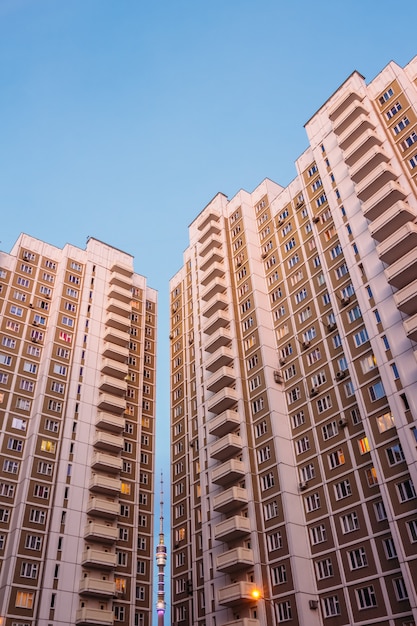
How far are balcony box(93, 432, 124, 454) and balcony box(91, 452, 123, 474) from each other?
907 millimetres

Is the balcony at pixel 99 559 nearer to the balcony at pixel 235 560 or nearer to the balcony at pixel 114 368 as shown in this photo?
the balcony at pixel 235 560

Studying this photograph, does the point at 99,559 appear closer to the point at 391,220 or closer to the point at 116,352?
the point at 116,352

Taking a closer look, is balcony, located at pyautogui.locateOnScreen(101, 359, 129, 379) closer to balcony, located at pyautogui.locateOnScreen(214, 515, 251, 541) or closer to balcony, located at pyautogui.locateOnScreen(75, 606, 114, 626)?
balcony, located at pyautogui.locateOnScreen(214, 515, 251, 541)

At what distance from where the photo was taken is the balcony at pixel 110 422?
62.2m

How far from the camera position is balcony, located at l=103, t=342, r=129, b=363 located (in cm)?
6819

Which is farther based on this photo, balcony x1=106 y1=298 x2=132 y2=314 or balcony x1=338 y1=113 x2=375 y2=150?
balcony x1=106 y1=298 x2=132 y2=314

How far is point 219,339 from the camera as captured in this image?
62.5 meters

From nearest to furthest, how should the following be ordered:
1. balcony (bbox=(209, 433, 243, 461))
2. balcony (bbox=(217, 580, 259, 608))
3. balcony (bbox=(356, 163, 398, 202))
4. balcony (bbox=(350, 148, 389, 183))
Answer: balcony (bbox=(217, 580, 259, 608)) → balcony (bbox=(356, 163, 398, 202)) → balcony (bbox=(350, 148, 389, 183)) → balcony (bbox=(209, 433, 243, 461))

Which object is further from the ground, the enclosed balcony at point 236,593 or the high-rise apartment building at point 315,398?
the high-rise apartment building at point 315,398

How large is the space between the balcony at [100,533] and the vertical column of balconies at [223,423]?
10.6 m

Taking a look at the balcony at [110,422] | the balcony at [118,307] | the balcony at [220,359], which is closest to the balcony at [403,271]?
the balcony at [220,359]

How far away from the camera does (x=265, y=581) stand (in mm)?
46500

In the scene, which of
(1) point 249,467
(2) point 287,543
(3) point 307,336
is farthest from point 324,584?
(3) point 307,336

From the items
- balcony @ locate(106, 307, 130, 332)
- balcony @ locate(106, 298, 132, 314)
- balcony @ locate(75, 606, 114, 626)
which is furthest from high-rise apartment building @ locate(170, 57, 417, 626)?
balcony @ locate(106, 298, 132, 314)
